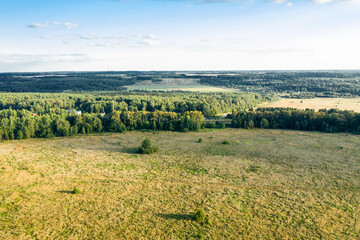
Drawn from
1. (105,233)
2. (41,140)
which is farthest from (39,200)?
(41,140)

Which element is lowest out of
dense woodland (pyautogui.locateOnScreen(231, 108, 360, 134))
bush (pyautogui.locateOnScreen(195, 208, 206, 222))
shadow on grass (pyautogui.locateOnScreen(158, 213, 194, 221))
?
shadow on grass (pyautogui.locateOnScreen(158, 213, 194, 221))

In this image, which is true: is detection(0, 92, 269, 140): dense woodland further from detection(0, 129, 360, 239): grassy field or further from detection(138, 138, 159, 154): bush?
detection(138, 138, 159, 154): bush

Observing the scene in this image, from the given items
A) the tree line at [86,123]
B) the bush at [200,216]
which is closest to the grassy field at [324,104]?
the tree line at [86,123]

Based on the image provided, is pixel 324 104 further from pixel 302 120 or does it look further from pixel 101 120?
pixel 101 120

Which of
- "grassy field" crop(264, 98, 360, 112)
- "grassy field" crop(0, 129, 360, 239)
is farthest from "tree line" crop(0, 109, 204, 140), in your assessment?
"grassy field" crop(264, 98, 360, 112)

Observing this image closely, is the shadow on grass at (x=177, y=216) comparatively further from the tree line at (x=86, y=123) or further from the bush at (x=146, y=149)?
the tree line at (x=86, y=123)

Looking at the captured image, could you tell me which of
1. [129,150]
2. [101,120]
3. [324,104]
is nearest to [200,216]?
[129,150]
